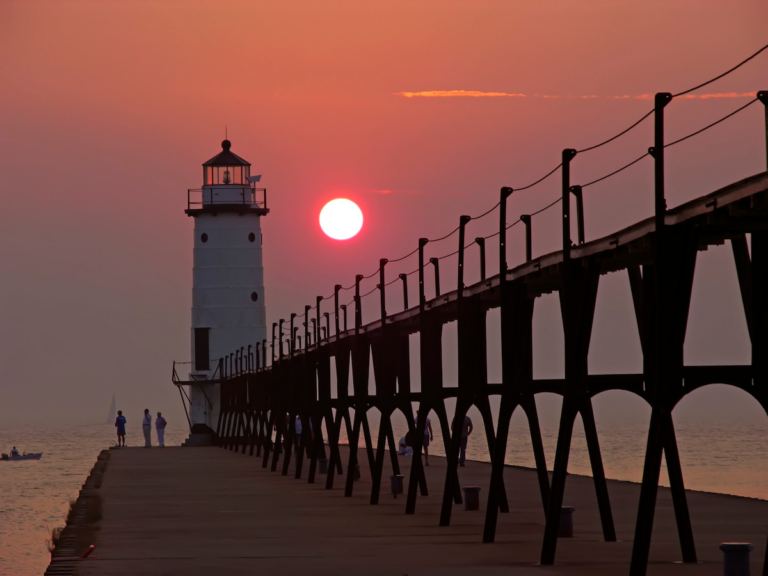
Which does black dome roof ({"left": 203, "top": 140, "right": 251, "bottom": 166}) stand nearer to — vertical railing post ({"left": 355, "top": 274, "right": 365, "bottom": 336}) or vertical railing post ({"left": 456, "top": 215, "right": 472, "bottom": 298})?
vertical railing post ({"left": 355, "top": 274, "right": 365, "bottom": 336})

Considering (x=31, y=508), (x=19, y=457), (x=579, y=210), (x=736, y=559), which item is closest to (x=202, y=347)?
(x=31, y=508)

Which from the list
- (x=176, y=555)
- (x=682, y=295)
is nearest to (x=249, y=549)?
(x=176, y=555)

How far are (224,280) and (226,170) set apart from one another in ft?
19.6

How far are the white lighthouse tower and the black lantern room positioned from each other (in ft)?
4.22

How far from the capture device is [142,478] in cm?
3053

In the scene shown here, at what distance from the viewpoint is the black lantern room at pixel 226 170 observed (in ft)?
195

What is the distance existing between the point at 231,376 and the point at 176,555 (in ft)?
132

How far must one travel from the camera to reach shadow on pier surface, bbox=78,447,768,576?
13.1 meters

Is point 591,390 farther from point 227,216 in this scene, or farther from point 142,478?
point 227,216

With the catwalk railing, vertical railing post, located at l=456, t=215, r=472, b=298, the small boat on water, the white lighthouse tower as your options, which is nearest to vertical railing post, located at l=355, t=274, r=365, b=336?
the catwalk railing

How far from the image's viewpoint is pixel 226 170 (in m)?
59.7

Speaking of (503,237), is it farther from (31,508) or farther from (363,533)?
(31,508)

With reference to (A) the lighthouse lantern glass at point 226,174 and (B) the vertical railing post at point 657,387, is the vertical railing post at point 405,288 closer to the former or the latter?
(B) the vertical railing post at point 657,387

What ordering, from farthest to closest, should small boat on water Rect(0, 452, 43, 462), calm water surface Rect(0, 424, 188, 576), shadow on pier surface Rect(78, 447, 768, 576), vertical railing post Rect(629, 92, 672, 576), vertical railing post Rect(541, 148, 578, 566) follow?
1. small boat on water Rect(0, 452, 43, 462)
2. calm water surface Rect(0, 424, 188, 576)
3. shadow on pier surface Rect(78, 447, 768, 576)
4. vertical railing post Rect(541, 148, 578, 566)
5. vertical railing post Rect(629, 92, 672, 576)
